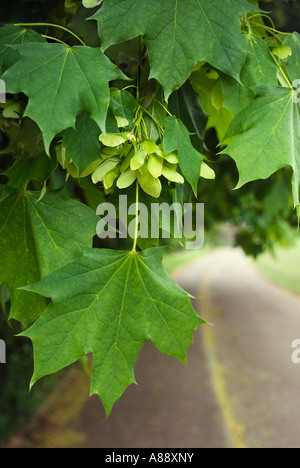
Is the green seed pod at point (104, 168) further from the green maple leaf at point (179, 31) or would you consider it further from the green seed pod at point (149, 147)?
the green maple leaf at point (179, 31)

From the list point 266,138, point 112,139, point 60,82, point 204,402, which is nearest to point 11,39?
point 60,82

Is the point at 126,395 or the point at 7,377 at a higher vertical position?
the point at 7,377

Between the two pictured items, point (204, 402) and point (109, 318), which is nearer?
point (109, 318)

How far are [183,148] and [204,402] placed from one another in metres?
7.24

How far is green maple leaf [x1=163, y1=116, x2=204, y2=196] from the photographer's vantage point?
1.04 metres

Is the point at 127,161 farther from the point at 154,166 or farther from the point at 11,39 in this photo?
the point at 11,39

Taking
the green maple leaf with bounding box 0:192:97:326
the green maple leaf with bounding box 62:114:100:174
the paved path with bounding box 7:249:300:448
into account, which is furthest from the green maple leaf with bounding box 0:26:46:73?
the paved path with bounding box 7:249:300:448

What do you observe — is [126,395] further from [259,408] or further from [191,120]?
[191,120]

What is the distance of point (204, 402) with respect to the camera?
301 inches
